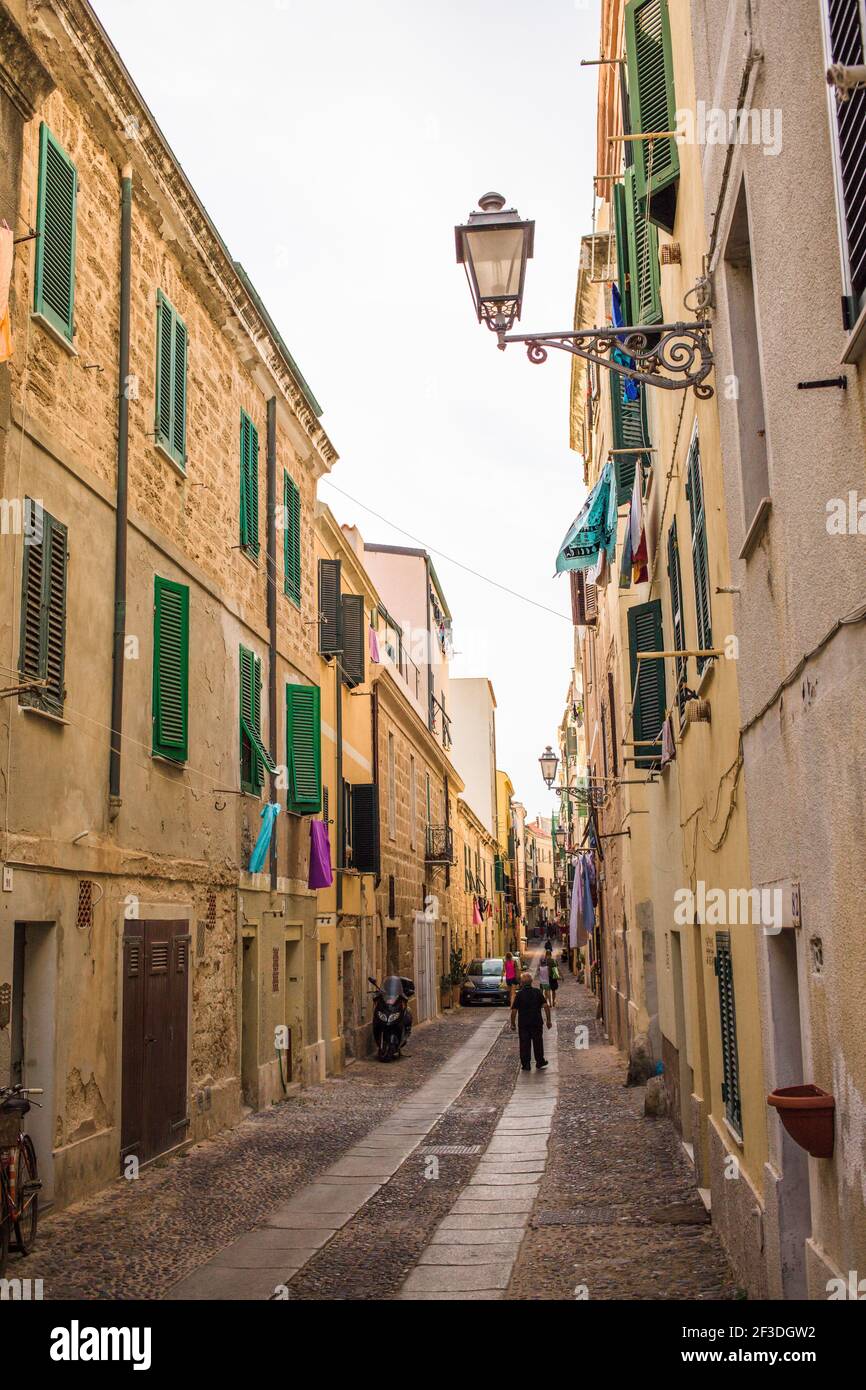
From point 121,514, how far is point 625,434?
5.63 m

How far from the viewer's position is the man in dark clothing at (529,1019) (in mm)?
19406

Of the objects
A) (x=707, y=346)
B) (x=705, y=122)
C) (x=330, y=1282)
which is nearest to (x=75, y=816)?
(x=330, y=1282)

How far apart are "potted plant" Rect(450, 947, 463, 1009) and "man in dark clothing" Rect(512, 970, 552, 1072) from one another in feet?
62.7

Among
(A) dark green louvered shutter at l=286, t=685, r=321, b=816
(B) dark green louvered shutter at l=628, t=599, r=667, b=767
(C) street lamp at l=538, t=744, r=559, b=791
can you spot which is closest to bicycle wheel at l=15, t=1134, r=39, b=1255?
(B) dark green louvered shutter at l=628, t=599, r=667, b=767

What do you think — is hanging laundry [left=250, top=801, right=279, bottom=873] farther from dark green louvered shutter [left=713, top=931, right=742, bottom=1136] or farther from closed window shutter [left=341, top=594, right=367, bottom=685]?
dark green louvered shutter [left=713, top=931, right=742, bottom=1136]

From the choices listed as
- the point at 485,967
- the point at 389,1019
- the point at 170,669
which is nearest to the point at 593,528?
the point at 170,669

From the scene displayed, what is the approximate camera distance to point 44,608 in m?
9.80

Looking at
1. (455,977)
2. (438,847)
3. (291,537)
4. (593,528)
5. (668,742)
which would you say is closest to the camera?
(668,742)

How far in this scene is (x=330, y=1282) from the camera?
7703 mm

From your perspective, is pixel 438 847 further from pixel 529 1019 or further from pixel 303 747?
pixel 303 747

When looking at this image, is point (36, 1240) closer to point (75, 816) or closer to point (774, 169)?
point (75, 816)

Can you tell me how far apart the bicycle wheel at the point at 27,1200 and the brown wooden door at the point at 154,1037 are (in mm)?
2365

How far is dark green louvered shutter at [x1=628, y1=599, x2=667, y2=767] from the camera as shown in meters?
11.7
